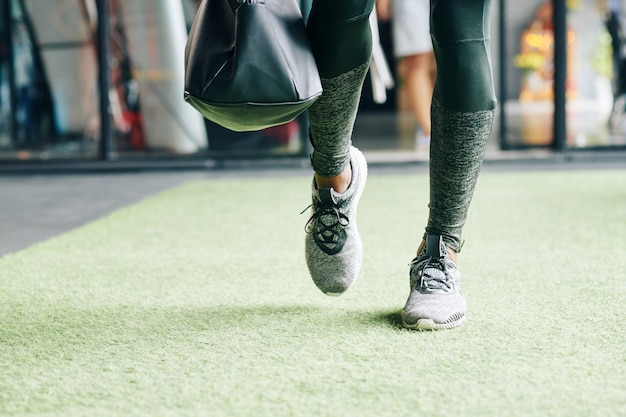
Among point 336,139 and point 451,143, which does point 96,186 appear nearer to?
point 336,139

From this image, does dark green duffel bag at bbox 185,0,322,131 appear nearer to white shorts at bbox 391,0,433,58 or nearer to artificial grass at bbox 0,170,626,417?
artificial grass at bbox 0,170,626,417

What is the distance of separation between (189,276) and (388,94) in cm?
907

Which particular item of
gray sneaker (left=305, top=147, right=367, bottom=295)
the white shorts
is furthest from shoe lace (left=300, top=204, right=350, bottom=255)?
the white shorts

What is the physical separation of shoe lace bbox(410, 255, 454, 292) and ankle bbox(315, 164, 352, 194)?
17 cm

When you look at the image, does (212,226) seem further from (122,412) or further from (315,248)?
(122,412)

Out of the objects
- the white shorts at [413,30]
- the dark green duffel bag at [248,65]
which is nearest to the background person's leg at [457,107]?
the dark green duffel bag at [248,65]

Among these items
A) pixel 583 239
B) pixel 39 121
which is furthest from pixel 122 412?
pixel 39 121

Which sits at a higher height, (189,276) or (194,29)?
(194,29)

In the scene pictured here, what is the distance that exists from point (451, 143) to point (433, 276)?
0.20m

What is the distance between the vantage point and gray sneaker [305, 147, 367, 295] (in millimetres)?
1350

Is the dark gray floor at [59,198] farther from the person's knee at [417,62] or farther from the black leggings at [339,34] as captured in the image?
the person's knee at [417,62]

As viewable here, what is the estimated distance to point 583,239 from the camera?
198 centimetres

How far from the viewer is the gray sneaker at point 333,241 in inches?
53.1

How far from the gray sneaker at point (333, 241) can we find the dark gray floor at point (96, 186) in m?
0.91
